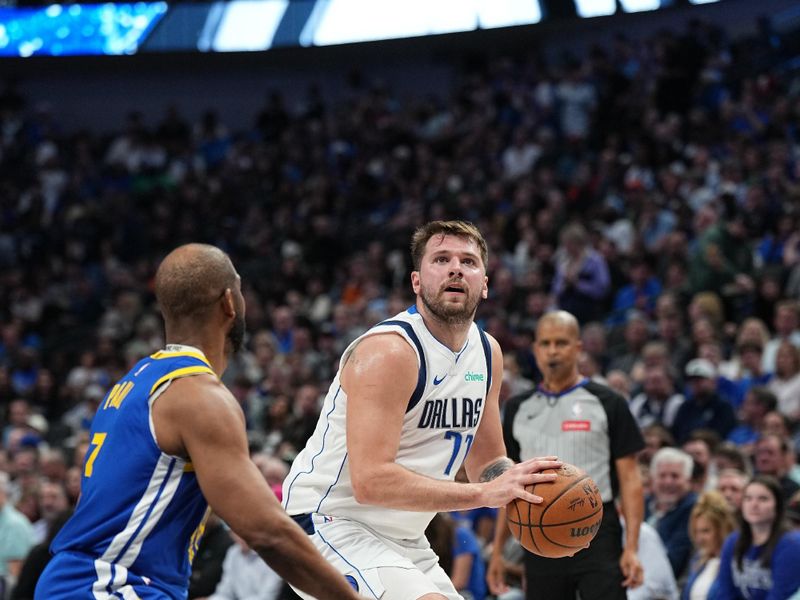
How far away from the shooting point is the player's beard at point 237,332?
3695 millimetres

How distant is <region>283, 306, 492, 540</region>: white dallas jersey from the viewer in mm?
4695

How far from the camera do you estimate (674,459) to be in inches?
319

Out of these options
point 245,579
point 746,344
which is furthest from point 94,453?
point 746,344

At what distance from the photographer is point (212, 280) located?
3604mm

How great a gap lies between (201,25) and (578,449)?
16.9 metres

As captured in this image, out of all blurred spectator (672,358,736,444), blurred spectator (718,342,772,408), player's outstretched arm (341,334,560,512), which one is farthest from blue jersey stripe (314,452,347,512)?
blurred spectator (718,342,772,408)

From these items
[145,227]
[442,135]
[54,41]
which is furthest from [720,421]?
[54,41]

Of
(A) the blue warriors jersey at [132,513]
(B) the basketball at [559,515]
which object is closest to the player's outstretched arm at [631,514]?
(B) the basketball at [559,515]

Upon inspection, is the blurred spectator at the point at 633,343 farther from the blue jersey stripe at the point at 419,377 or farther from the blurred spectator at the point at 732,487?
the blue jersey stripe at the point at 419,377

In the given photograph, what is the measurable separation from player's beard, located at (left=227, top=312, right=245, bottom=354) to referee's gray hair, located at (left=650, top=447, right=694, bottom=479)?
5.06 meters

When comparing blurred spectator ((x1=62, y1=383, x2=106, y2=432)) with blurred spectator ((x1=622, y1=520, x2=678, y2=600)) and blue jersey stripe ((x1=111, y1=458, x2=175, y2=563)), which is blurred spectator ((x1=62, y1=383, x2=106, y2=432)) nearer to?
blurred spectator ((x1=622, y1=520, x2=678, y2=600))

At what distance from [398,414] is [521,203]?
11979 mm

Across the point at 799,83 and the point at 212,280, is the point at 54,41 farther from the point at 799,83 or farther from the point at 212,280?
the point at 212,280

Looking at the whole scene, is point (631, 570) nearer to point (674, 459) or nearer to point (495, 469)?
point (495, 469)
